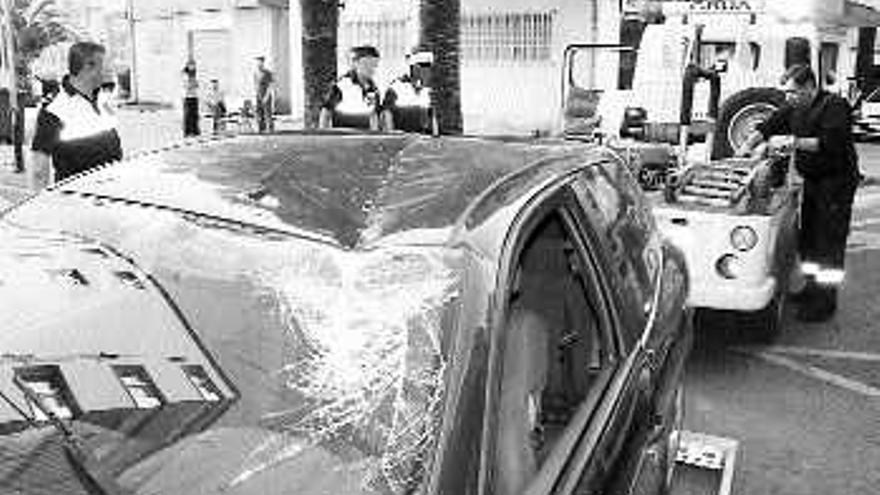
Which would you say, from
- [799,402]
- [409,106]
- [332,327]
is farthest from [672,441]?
[409,106]

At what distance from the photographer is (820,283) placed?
23.3 feet

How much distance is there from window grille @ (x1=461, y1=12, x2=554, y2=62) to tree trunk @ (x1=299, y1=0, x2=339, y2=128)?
11.2 metres

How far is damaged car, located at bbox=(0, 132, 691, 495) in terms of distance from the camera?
1907mm

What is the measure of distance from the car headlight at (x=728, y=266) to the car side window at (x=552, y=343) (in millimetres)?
3153

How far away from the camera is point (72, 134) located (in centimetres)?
545

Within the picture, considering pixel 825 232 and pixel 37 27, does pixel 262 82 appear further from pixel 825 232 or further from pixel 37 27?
pixel 37 27

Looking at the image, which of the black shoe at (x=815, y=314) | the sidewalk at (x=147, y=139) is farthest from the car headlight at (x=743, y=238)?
the sidewalk at (x=147, y=139)

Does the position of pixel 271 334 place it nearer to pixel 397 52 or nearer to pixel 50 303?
pixel 50 303

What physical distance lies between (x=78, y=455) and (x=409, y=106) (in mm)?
7328

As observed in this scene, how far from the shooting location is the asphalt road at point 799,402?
179 inches

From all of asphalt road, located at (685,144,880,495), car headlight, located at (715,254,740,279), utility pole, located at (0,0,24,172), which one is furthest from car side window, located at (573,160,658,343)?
utility pole, located at (0,0,24,172)

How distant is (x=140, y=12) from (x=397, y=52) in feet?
41.8

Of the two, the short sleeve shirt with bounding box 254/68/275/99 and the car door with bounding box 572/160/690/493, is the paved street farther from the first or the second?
the short sleeve shirt with bounding box 254/68/275/99

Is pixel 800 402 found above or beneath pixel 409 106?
beneath
